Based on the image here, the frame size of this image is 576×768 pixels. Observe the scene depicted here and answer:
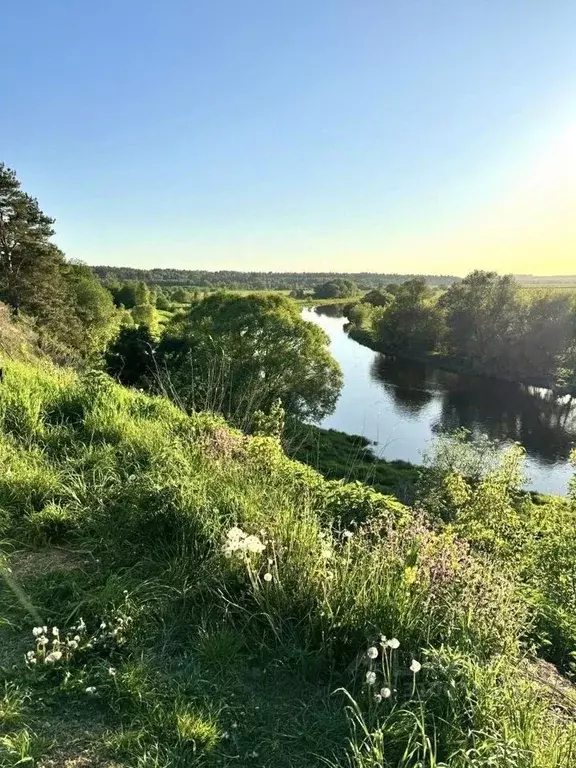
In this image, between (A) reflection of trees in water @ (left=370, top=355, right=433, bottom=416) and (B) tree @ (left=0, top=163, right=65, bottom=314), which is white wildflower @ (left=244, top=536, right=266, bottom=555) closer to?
(B) tree @ (left=0, top=163, right=65, bottom=314)

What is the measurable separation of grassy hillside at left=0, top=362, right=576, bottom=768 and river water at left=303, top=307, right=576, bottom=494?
77.4ft

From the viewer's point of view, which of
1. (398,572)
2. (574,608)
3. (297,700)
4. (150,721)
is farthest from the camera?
(574,608)

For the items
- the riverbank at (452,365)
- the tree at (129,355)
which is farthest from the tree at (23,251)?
the riverbank at (452,365)

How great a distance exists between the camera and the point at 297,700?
2.47 m

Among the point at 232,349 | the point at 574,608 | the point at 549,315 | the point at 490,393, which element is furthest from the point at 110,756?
the point at 549,315

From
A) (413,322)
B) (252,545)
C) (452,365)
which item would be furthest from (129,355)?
(413,322)

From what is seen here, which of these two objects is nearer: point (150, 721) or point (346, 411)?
point (150, 721)

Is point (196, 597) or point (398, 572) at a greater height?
point (398, 572)

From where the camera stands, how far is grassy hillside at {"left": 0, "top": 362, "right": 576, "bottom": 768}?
84.4 inches

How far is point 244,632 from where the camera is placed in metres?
2.88

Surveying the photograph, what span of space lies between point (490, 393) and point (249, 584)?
47.5 m

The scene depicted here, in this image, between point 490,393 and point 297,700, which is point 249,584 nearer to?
point 297,700

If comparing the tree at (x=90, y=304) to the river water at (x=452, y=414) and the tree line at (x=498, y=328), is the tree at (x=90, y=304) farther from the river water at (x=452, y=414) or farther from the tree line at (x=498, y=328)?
the tree line at (x=498, y=328)

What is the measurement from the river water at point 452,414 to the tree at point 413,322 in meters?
5.57
